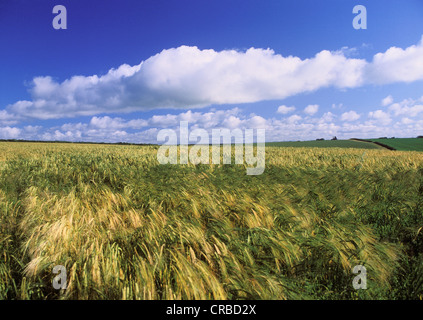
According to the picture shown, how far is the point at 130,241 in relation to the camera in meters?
2.47

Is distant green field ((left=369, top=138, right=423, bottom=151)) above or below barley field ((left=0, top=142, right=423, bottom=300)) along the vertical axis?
above

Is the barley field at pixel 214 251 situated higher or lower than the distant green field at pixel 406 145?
lower

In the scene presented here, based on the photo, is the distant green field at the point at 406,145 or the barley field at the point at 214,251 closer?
the barley field at the point at 214,251

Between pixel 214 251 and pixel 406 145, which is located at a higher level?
pixel 406 145

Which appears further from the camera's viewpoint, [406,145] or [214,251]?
[406,145]

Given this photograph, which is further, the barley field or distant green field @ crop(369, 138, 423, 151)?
distant green field @ crop(369, 138, 423, 151)

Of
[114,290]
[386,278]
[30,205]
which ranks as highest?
[30,205]
